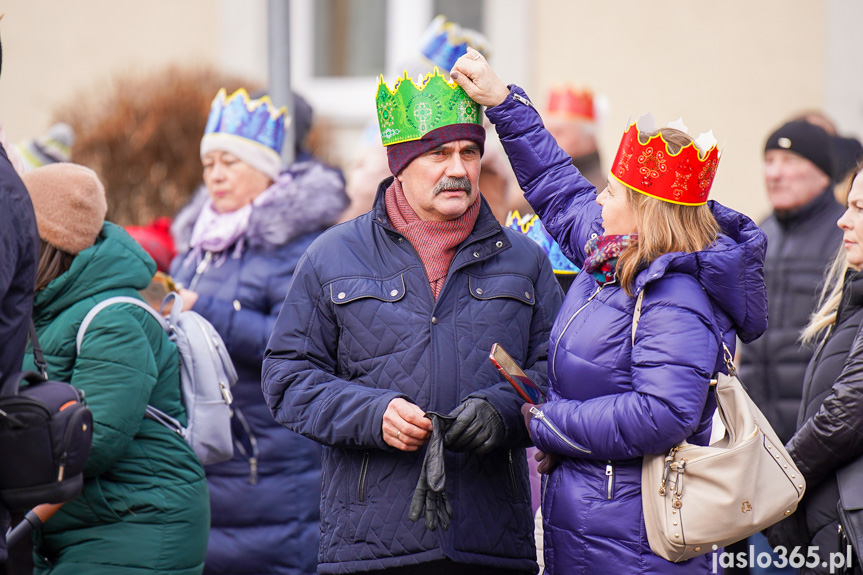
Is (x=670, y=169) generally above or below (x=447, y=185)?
above

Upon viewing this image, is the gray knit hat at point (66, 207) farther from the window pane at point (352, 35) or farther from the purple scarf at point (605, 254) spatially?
the window pane at point (352, 35)

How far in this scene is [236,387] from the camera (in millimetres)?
4637

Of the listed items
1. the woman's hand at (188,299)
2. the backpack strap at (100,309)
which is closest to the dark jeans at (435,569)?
the backpack strap at (100,309)

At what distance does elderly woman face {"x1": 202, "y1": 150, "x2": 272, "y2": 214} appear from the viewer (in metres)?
4.88

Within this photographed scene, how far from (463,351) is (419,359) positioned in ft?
0.44

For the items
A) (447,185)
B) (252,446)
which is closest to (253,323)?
(252,446)

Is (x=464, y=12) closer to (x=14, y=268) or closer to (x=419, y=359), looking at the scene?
(x=419, y=359)

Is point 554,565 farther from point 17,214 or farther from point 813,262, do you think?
point 813,262

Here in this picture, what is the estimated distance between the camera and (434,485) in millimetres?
2844

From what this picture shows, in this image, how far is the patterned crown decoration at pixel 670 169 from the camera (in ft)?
9.39

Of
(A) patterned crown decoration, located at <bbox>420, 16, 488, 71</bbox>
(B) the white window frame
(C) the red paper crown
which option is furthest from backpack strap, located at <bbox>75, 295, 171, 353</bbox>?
(B) the white window frame

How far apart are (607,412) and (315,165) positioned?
2.75 metres

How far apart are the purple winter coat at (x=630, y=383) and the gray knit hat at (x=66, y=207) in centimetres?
157

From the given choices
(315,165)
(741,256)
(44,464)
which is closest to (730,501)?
(741,256)
